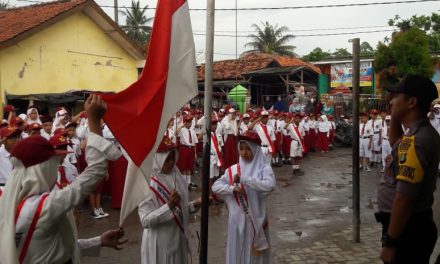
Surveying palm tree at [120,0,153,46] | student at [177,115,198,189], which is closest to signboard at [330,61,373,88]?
palm tree at [120,0,153,46]

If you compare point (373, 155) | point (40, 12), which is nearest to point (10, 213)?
point (373, 155)

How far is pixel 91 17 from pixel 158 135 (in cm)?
1869

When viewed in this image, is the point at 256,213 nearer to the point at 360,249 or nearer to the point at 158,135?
the point at 158,135

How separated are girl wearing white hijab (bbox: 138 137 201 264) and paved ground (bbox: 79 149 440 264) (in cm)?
207

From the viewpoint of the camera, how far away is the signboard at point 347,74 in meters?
34.7

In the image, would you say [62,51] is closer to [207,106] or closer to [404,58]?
[404,58]

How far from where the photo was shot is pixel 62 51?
Result: 1991 centimetres

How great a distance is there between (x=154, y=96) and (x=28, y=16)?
59.9ft

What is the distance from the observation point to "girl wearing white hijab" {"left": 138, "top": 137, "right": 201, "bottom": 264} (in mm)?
4207

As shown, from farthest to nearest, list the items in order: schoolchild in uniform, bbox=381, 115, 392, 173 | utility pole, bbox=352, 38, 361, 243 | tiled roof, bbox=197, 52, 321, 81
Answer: tiled roof, bbox=197, 52, 321, 81, schoolchild in uniform, bbox=381, 115, 392, 173, utility pole, bbox=352, 38, 361, 243

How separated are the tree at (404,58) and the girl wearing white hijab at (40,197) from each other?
69.6ft

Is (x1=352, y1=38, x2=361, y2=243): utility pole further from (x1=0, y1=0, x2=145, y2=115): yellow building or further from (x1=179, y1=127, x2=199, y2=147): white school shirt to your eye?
(x1=0, y1=0, x2=145, y2=115): yellow building

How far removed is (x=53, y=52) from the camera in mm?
19422

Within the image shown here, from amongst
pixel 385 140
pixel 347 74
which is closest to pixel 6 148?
pixel 385 140
